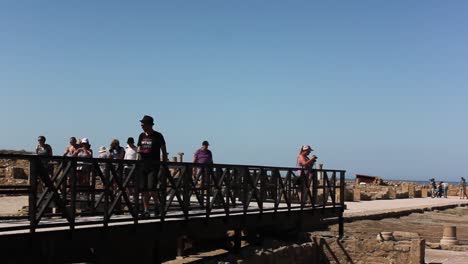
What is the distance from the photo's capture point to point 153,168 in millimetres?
9703

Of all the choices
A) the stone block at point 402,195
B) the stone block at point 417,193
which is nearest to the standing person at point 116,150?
the stone block at point 402,195

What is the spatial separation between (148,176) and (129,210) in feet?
2.59

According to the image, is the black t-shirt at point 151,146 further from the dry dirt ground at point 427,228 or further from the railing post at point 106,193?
the dry dirt ground at point 427,228

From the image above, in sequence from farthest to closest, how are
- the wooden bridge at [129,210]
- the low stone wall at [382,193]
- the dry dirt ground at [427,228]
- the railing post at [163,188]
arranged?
the low stone wall at [382,193] < the dry dirt ground at [427,228] < the railing post at [163,188] < the wooden bridge at [129,210]

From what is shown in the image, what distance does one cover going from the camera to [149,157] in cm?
1003

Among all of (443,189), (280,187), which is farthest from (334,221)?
(443,189)

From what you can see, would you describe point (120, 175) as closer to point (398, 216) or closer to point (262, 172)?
point (262, 172)

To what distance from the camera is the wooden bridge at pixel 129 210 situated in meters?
7.65

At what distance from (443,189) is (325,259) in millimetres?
36174

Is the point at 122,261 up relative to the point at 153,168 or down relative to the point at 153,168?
down

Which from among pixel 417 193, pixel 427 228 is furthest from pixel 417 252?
pixel 417 193

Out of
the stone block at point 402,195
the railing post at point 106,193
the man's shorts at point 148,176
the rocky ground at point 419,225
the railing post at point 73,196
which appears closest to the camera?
the railing post at point 73,196

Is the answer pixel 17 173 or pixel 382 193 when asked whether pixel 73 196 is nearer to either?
pixel 17 173

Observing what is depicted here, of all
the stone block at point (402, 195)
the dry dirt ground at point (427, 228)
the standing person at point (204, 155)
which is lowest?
the dry dirt ground at point (427, 228)
